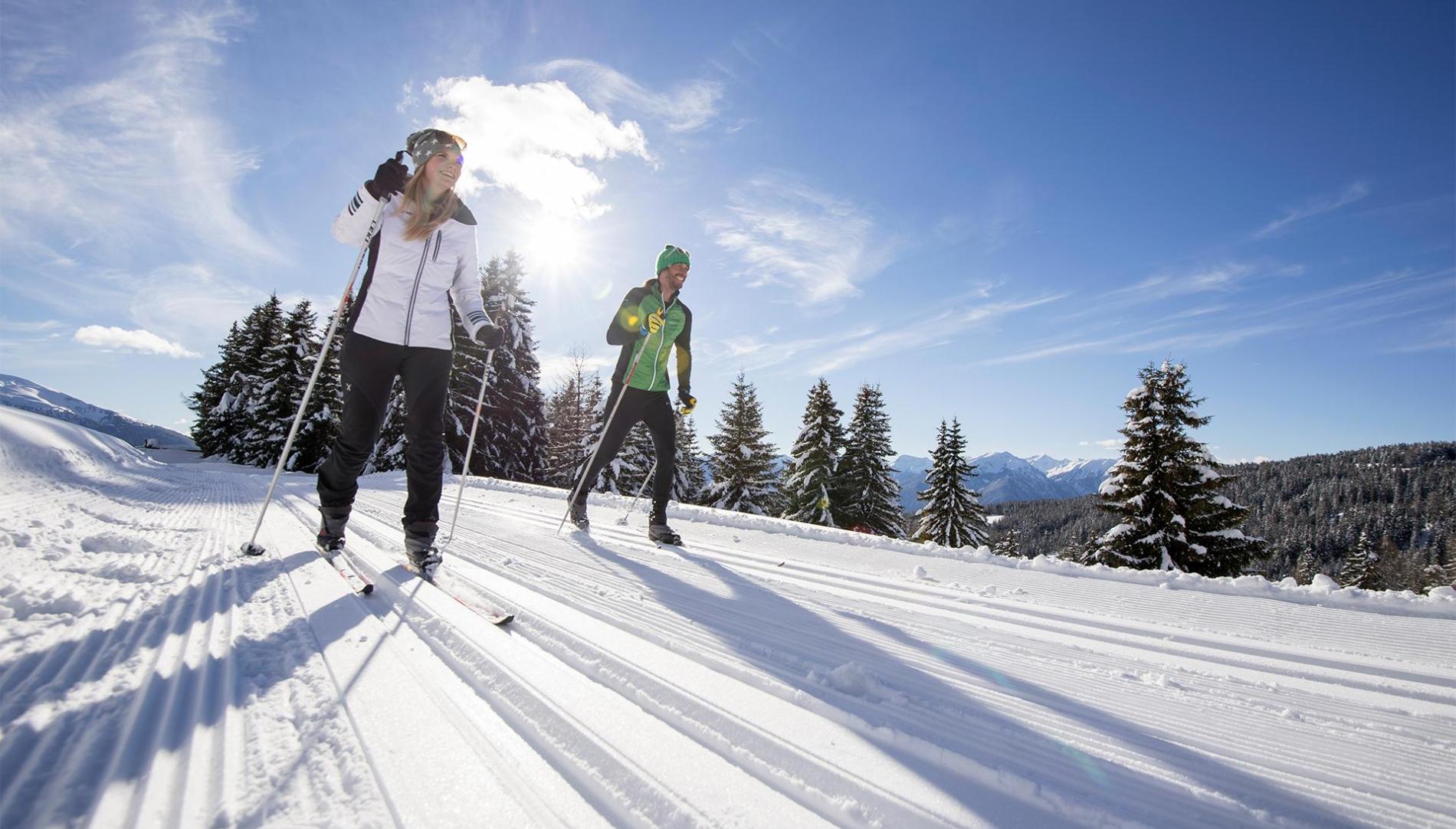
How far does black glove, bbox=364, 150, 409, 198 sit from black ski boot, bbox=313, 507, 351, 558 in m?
1.76

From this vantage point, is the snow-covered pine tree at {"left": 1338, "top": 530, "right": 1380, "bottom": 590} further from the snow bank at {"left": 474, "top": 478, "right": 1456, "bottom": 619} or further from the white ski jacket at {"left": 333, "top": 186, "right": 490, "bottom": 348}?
the white ski jacket at {"left": 333, "top": 186, "right": 490, "bottom": 348}

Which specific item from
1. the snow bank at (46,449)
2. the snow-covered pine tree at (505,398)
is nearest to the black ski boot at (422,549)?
the snow bank at (46,449)

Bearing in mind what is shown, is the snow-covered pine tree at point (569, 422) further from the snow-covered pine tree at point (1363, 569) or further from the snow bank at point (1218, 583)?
the snow-covered pine tree at point (1363, 569)

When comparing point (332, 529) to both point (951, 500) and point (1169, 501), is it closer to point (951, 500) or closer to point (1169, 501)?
point (1169, 501)

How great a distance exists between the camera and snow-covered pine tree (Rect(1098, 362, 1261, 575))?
759 inches

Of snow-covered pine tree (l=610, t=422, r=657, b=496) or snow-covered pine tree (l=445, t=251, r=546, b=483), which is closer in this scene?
snow-covered pine tree (l=445, t=251, r=546, b=483)

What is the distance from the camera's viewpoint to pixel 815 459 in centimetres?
2581

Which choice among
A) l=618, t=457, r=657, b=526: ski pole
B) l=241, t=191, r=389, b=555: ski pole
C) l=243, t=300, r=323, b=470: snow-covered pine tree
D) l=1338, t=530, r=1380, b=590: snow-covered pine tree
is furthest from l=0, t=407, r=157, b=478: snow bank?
l=1338, t=530, r=1380, b=590: snow-covered pine tree

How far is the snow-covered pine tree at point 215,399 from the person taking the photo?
33.3m

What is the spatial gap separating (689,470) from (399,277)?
25867mm

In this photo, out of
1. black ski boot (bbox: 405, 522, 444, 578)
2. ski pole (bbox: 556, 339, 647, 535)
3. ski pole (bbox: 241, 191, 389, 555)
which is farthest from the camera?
ski pole (bbox: 556, 339, 647, 535)

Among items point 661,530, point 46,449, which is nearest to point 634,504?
point 661,530

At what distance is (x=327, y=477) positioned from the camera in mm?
3164

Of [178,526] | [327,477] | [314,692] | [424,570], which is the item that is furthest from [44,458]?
[314,692]
